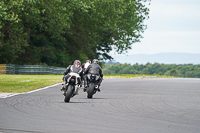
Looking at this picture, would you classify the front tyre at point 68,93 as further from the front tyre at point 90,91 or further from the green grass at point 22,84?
the green grass at point 22,84

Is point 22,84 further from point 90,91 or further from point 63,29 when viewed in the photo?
point 63,29

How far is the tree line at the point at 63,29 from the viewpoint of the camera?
45822mm

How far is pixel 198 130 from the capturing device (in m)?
9.12

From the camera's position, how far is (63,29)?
195 feet

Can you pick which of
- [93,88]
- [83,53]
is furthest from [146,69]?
[93,88]

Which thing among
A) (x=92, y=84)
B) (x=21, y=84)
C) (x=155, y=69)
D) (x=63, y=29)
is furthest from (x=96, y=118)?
(x=155, y=69)

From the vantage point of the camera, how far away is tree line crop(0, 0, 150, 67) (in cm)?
4582

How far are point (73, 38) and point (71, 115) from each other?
53.1 meters

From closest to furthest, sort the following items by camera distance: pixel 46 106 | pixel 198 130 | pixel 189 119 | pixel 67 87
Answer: pixel 198 130 → pixel 189 119 → pixel 46 106 → pixel 67 87

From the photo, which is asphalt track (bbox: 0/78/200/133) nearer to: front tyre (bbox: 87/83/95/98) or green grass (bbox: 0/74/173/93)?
front tyre (bbox: 87/83/95/98)

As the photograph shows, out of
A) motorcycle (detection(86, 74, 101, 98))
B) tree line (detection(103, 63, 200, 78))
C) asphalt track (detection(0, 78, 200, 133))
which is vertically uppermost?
tree line (detection(103, 63, 200, 78))

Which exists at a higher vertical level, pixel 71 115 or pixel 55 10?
pixel 55 10

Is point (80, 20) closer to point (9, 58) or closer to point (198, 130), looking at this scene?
point (9, 58)

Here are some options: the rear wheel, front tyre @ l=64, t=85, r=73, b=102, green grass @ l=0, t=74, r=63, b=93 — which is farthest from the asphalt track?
green grass @ l=0, t=74, r=63, b=93
